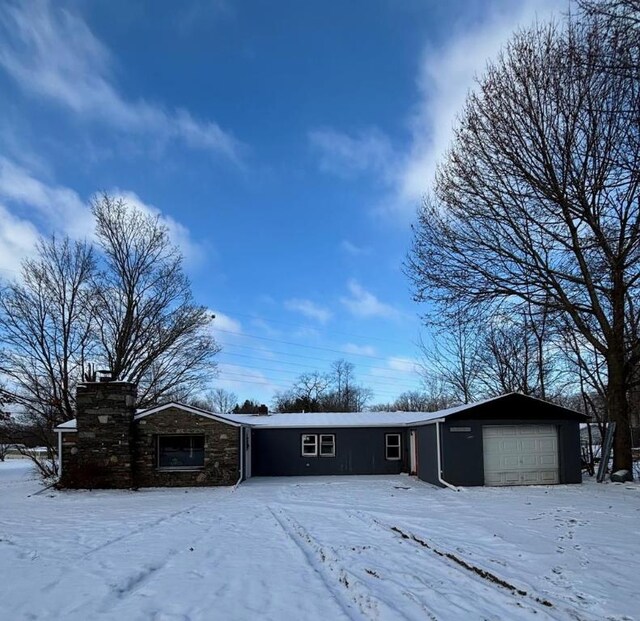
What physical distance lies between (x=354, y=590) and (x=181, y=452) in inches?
642

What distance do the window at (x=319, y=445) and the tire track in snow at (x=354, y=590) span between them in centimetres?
1622

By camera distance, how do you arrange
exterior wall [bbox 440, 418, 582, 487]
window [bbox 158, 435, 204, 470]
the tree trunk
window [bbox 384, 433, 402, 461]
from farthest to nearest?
window [bbox 384, 433, 402, 461] < window [bbox 158, 435, 204, 470] < exterior wall [bbox 440, 418, 582, 487] < the tree trunk

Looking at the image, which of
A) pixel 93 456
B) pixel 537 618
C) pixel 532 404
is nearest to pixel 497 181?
pixel 532 404

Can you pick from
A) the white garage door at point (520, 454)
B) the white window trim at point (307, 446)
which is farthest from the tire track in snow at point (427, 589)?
the white window trim at point (307, 446)

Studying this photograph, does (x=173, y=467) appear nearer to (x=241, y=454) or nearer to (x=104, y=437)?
(x=241, y=454)

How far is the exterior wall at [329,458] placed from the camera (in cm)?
2577

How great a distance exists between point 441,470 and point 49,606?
51.2ft

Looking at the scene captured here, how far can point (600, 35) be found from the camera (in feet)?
23.3

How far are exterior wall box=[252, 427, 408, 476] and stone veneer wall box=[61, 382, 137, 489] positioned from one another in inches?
259

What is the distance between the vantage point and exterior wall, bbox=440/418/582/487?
1953cm

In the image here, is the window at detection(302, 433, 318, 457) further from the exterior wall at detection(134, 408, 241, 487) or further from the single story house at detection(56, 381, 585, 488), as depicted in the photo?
the exterior wall at detection(134, 408, 241, 487)

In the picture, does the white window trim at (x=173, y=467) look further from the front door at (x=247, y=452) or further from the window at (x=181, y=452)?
the front door at (x=247, y=452)

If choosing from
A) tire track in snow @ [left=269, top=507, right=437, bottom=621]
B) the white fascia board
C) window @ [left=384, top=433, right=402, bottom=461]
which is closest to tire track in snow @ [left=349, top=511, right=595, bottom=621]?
tire track in snow @ [left=269, top=507, right=437, bottom=621]

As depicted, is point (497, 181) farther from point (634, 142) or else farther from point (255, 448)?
point (255, 448)
